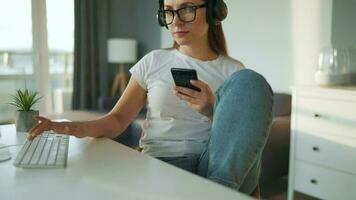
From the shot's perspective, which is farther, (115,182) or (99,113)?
(99,113)

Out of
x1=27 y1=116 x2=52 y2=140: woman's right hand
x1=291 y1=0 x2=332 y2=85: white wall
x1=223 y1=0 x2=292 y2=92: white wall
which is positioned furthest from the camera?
x1=223 y1=0 x2=292 y2=92: white wall

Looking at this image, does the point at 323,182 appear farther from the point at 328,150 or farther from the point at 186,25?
the point at 186,25

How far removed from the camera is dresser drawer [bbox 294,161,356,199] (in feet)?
6.24

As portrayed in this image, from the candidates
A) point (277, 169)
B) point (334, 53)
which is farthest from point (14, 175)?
point (334, 53)

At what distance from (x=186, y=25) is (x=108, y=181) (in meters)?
0.64

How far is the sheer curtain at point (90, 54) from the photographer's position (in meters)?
4.01

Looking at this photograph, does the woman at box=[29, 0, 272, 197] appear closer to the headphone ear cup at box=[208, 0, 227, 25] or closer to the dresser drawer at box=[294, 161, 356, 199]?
the headphone ear cup at box=[208, 0, 227, 25]

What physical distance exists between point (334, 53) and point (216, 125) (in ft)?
6.32

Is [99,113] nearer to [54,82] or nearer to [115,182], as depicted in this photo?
[54,82]

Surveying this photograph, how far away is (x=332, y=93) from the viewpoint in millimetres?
1903

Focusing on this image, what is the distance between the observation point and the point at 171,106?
3.97ft

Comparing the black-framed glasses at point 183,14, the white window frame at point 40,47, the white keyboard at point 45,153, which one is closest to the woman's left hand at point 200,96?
the black-framed glasses at point 183,14

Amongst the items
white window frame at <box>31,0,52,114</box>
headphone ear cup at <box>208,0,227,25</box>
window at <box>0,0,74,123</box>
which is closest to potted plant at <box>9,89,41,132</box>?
headphone ear cup at <box>208,0,227,25</box>

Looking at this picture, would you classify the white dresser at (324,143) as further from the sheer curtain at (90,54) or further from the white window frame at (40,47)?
the white window frame at (40,47)
